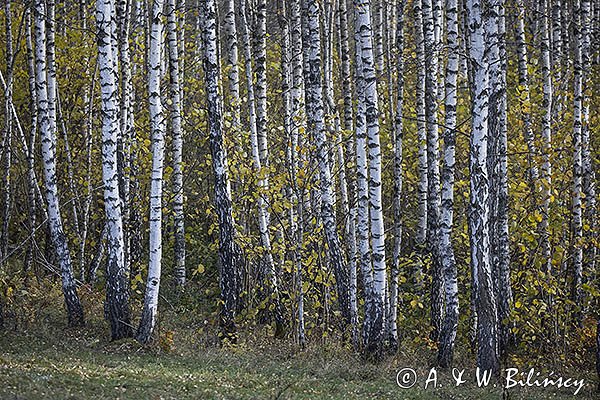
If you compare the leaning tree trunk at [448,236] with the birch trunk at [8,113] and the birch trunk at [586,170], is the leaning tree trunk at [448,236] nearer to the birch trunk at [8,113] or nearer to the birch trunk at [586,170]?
the birch trunk at [586,170]

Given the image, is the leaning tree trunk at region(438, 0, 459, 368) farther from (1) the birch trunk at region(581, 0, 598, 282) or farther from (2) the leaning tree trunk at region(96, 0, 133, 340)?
(2) the leaning tree trunk at region(96, 0, 133, 340)

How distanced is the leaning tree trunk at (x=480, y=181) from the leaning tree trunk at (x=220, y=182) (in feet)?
13.9

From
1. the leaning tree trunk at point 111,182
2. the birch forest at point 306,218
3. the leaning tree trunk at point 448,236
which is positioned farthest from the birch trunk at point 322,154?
the leaning tree trunk at point 111,182

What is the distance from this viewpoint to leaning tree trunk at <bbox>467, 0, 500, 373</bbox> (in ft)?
35.5

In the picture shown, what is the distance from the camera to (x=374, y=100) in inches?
495

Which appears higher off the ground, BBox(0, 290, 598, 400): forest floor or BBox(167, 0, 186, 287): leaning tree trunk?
BBox(167, 0, 186, 287): leaning tree trunk

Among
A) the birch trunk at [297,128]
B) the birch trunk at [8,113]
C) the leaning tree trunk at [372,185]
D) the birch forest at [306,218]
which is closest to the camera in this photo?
the birch forest at [306,218]

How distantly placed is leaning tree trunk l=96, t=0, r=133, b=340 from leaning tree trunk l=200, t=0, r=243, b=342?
1534mm

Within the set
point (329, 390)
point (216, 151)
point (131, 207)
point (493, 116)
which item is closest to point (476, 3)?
point (493, 116)

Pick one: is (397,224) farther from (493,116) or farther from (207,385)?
(207,385)

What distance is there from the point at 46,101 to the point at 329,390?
7195 mm

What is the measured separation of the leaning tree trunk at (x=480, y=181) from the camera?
426 inches

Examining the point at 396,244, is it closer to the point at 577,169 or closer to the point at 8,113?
the point at 577,169

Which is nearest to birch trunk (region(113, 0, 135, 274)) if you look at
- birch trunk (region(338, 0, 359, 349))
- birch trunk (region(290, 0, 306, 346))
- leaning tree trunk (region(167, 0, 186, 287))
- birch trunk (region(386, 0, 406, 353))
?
leaning tree trunk (region(167, 0, 186, 287))
